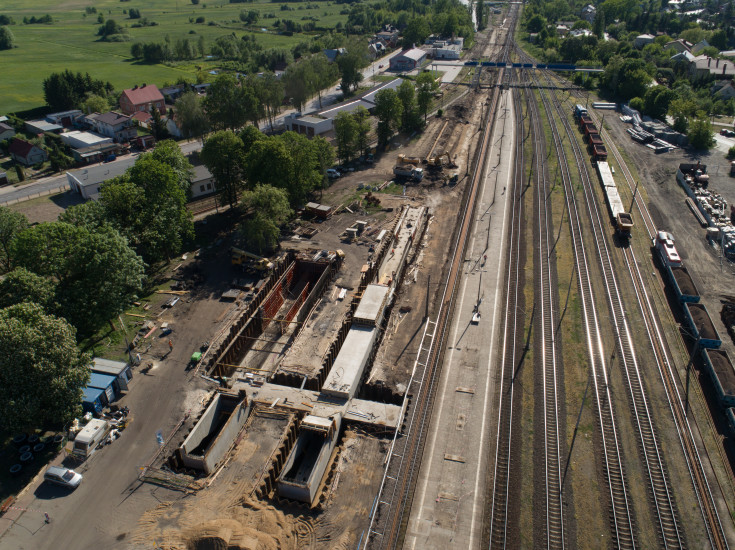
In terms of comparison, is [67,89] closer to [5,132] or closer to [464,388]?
[5,132]

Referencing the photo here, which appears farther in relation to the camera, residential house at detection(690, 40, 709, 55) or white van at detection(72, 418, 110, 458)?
residential house at detection(690, 40, 709, 55)

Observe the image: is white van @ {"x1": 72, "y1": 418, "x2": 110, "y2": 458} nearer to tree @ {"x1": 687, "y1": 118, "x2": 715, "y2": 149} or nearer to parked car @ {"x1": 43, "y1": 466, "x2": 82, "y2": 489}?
parked car @ {"x1": 43, "y1": 466, "x2": 82, "y2": 489}

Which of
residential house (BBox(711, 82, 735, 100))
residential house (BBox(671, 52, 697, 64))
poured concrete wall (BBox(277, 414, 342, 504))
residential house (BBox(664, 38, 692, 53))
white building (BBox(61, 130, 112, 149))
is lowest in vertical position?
poured concrete wall (BBox(277, 414, 342, 504))

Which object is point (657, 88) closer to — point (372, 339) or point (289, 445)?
point (372, 339)

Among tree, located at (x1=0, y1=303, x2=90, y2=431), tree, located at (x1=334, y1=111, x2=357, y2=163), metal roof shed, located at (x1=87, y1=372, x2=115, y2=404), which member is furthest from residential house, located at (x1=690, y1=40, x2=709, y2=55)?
tree, located at (x1=0, y1=303, x2=90, y2=431)

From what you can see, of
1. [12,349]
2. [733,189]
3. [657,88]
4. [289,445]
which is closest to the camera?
[12,349]

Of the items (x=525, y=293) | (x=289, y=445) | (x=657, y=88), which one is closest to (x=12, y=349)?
(x=289, y=445)
